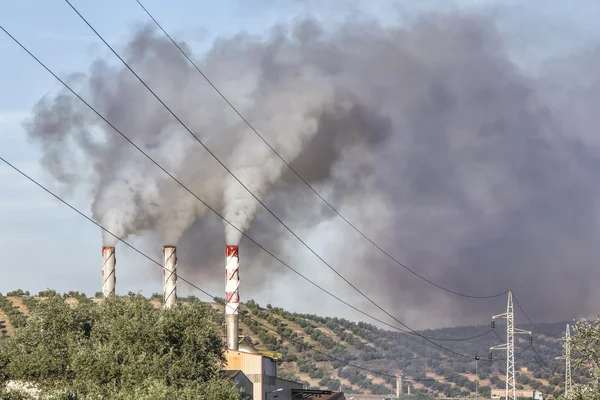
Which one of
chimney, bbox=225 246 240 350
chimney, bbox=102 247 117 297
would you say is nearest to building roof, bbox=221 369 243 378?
chimney, bbox=225 246 240 350

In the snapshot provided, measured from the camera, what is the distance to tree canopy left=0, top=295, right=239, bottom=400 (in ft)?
210

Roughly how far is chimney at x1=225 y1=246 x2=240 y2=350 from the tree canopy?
2596 centimetres

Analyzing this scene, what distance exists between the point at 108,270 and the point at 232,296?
1463cm

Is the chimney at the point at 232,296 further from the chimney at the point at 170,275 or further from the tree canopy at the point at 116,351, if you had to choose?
the tree canopy at the point at 116,351

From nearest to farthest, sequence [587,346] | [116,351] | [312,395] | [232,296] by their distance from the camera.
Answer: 1. [587,346]
2. [116,351]
3. [232,296]
4. [312,395]

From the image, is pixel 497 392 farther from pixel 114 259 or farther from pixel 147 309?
pixel 147 309

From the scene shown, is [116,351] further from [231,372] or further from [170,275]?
[170,275]

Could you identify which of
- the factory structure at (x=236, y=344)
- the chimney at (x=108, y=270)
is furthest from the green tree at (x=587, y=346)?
the chimney at (x=108, y=270)

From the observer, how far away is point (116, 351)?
6594cm

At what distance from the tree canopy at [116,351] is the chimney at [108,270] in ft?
95.4

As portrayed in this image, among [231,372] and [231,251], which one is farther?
[231,251]

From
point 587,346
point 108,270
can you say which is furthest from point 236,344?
point 587,346

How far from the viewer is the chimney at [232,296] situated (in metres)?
101

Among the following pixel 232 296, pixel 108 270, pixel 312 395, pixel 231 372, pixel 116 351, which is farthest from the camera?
pixel 312 395
